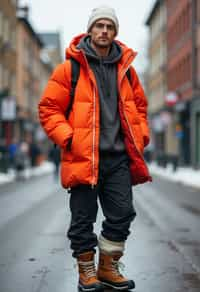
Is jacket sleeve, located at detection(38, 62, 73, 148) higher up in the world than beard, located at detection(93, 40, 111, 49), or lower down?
lower down

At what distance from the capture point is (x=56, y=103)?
5375 mm

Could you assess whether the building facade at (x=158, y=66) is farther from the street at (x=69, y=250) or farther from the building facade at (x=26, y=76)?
the street at (x=69, y=250)

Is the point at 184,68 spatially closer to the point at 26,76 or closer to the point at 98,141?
the point at 26,76

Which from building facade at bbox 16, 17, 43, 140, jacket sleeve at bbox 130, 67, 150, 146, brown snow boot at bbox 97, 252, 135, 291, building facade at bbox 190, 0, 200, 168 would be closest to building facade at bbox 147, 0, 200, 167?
building facade at bbox 190, 0, 200, 168

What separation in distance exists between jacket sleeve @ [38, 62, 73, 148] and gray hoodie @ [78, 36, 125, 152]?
206 millimetres

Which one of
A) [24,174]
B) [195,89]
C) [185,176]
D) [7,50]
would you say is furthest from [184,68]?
[24,174]

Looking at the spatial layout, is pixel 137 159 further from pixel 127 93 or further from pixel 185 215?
pixel 185 215

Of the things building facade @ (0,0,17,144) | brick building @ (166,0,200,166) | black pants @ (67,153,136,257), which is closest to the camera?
black pants @ (67,153,136,257)

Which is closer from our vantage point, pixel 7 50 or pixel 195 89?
pixel 195 89

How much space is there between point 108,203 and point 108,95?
76 cm

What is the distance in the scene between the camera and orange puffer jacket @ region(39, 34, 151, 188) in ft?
17.2

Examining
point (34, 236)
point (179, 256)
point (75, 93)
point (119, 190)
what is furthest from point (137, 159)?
point (34, 236)

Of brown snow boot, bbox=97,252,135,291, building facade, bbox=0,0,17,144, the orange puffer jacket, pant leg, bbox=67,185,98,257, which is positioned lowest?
brown snow boot, bbox=97,252,135,291

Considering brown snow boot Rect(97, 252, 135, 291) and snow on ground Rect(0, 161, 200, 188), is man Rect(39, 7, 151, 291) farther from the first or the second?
snow on ground Rect(0, 161, 200, 188)
